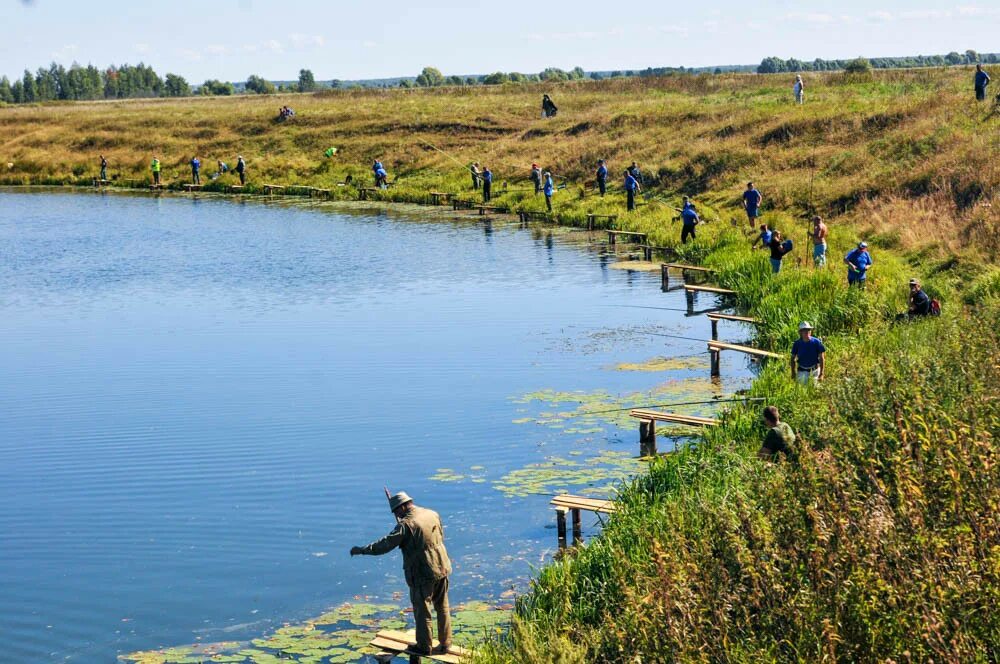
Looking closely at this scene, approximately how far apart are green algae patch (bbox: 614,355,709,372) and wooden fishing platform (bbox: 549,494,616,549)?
29.4 feet

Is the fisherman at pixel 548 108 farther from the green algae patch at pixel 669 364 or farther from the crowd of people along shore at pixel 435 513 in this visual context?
the green algae patch at pixel 669 364

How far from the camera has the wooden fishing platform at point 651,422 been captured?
1939 centimetres

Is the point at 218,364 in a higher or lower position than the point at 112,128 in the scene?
lower

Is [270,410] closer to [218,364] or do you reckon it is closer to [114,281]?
[218,364]

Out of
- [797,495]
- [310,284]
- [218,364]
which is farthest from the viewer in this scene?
[310,284]

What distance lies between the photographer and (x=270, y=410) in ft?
74.9

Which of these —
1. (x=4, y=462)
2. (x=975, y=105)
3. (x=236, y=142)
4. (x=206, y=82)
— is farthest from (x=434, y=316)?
(x=206, y=82)

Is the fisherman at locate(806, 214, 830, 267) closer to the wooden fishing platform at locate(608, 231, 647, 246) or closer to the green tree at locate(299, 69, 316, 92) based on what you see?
the wooden fishing platform at locate(608, 231, 647, 246)

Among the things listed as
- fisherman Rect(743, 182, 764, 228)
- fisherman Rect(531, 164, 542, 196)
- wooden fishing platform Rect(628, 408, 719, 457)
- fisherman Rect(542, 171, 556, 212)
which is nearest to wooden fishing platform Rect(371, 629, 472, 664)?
wooden fishing platform Rect(628, 408, 719, 457)

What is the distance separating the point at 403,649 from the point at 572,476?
20.8 ft

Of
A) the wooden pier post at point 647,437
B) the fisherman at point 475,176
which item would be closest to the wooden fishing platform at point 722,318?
the wooden pier post at point 647,437

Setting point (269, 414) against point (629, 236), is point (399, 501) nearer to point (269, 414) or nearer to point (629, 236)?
point (269, 414)

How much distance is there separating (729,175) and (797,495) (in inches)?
1397

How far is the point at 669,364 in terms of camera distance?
2530cm
